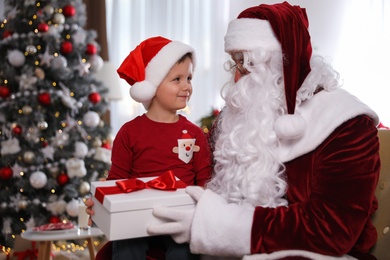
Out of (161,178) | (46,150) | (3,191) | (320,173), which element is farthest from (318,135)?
(3,191)

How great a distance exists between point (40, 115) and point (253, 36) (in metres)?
2.90

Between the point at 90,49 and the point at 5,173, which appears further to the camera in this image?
the point at 90,49

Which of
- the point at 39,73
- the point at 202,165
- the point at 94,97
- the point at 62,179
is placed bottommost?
the point at 62,179

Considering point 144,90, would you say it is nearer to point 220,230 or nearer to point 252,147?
point 252,147

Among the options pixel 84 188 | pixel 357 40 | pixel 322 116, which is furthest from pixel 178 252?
pixel 357 40

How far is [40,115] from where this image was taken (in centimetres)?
431

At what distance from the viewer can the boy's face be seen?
7.12 ft

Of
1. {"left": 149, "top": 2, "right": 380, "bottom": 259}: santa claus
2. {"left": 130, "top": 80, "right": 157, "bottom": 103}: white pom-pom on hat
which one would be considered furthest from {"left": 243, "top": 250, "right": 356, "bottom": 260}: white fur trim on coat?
{"left": 130, "top": 80, "right": 157, "bottom": 103}: white pom-pom on hat

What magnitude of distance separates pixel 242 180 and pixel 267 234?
246mm

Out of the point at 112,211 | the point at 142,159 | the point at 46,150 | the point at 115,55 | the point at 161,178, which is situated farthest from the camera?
the point at 115,55

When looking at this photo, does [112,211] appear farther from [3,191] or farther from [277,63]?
[3,191]

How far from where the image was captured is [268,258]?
1.65m

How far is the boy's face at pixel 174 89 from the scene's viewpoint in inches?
85.4

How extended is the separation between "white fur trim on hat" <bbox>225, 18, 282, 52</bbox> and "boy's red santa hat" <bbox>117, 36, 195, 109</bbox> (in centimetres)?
35
